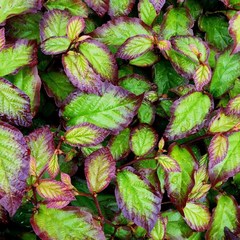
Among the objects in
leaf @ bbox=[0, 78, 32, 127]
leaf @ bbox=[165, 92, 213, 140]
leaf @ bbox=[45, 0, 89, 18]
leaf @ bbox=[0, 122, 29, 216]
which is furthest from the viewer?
leaf @ bbox=[45, 0, 89, 18]

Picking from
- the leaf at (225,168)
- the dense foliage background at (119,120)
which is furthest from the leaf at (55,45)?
the leaf at (225,168)

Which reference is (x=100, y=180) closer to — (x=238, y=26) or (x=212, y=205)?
(x=212, y=205)

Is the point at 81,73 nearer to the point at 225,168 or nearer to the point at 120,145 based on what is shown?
the point at 120,145

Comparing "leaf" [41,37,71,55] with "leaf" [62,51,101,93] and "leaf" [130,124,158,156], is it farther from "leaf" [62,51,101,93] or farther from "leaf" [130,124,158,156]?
"leaf" [130,124,158,156]

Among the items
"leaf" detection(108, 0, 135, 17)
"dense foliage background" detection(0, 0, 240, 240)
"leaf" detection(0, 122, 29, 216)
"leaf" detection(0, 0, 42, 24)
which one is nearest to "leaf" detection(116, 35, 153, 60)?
"dense foliage background" detection(0, 0, 240, 240)

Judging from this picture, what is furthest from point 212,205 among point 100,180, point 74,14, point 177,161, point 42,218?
point 74,14
